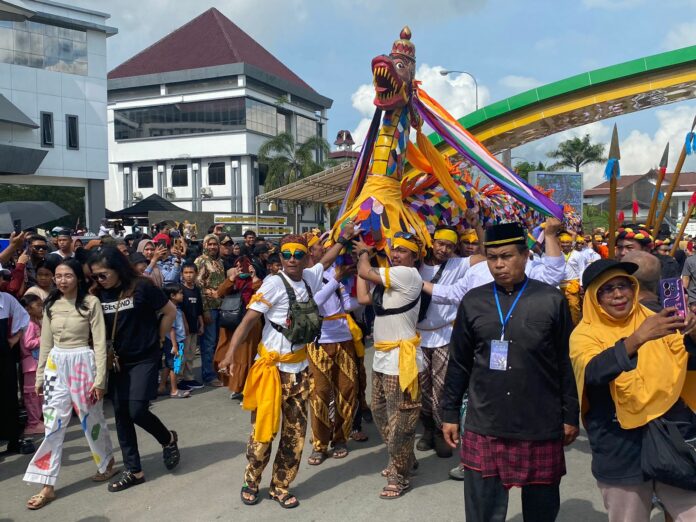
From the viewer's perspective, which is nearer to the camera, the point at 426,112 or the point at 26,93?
the point at 426,112

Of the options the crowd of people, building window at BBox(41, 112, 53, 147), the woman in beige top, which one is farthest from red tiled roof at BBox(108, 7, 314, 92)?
the woman in beige top

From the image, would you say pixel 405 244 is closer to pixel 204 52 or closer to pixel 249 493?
pixel 249 493

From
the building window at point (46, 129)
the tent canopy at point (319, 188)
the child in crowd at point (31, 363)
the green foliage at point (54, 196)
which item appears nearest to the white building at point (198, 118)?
the green foliage at point (54, 196)

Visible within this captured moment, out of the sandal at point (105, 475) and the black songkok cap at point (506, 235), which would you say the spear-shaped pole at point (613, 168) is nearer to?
the black songkok cap at point (506, 235)

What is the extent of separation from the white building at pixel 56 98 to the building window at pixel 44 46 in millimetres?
34

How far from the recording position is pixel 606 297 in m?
2.53

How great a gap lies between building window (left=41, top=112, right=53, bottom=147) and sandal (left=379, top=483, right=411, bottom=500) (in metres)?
24.2

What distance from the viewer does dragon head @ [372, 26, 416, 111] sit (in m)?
5.64

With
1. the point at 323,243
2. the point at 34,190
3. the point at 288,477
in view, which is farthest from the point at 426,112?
the point at 34,190

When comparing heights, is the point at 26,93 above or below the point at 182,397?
above

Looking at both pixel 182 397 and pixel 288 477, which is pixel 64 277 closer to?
pixel 288 477

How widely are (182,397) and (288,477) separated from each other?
2941mm

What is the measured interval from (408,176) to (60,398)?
4181mm

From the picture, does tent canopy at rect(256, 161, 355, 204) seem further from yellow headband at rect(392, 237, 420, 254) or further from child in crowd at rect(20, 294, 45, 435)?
yellow headband at rect(392, 237, 420, 254)
